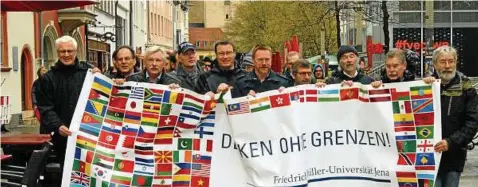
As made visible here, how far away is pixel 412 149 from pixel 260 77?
1.44 m

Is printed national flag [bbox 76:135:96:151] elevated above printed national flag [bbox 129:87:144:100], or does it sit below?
below

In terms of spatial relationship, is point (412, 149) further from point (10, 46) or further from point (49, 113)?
point (10, 46)

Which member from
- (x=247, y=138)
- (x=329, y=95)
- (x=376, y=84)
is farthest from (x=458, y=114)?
(x=247, y=138)

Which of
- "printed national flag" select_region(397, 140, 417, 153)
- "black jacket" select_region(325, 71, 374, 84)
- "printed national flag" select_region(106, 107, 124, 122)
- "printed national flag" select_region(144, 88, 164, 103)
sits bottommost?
"printed national flag" select_region(397, 140, 417, 153)

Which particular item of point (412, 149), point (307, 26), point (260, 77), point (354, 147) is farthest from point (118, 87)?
point (307, 26)

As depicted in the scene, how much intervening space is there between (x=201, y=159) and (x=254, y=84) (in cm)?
82

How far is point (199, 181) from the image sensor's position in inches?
258

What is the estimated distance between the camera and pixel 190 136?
6609 millimetres

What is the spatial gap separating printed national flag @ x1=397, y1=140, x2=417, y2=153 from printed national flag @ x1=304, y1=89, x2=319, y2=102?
30.0 inches

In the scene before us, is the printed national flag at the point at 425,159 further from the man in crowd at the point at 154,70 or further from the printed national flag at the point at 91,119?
the printed national flag at the point at 91,119

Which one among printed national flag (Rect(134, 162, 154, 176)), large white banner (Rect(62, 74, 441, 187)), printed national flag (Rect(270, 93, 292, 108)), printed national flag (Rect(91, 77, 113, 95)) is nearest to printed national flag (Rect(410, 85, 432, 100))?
large white banner (Rect(62, 74, 441, 187))

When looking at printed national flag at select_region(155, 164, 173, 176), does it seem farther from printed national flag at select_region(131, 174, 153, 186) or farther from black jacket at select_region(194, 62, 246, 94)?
black jacket at select_region(194, 62, 246, 94)

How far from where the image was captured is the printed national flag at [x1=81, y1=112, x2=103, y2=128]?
6.57 metres

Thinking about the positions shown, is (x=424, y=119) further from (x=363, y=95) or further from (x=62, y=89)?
(x=62, y=89)
